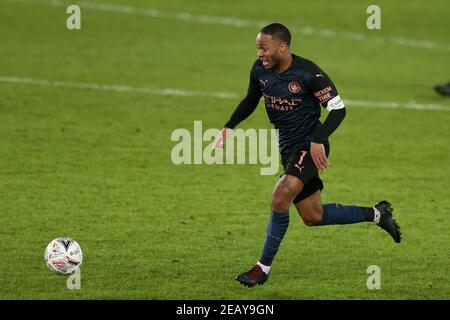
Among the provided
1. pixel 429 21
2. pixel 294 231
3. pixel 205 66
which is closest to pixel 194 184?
pixel 294 231

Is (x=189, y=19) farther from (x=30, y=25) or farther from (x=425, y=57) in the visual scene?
(x=425, y=57)

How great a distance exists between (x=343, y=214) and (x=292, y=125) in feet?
3.70

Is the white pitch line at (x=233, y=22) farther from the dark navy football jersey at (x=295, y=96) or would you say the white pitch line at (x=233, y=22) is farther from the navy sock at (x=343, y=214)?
the dark navy football jersey at (x=295, y=96)

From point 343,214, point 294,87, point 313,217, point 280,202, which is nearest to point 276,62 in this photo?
point 294,87

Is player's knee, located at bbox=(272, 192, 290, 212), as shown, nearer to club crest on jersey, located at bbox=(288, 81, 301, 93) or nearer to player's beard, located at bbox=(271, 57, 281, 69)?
club crest on jersey, located at bbox=(288, 81, 301, 93)

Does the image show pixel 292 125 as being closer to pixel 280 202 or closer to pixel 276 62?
pixel 276 62

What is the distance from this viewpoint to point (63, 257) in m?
10.5

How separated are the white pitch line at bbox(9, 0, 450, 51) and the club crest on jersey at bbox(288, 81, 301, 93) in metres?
15.3

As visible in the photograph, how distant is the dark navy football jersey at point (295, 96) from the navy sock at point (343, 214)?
2.60 ft

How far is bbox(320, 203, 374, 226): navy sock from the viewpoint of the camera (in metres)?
11.2

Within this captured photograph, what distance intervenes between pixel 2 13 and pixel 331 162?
37.1 ft

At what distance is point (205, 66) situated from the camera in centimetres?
2236

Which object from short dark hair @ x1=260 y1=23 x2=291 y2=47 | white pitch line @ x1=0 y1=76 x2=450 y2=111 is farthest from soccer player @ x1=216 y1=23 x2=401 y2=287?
white pitch line @ x1=0 y1=76 x2=450 y2=111
